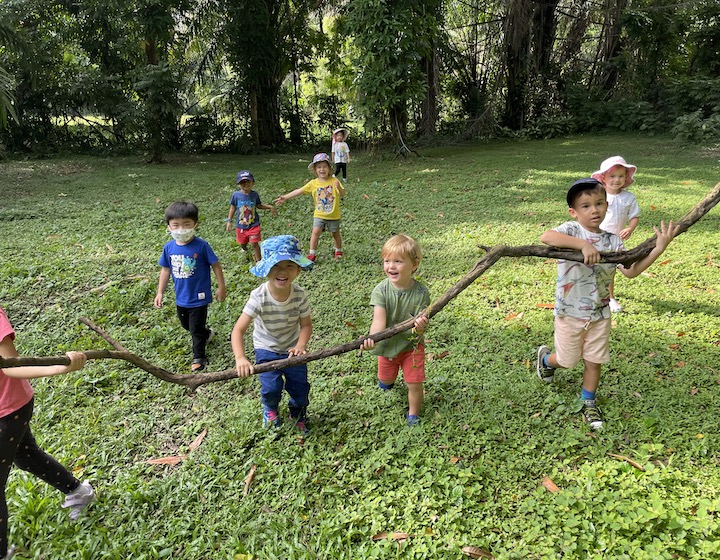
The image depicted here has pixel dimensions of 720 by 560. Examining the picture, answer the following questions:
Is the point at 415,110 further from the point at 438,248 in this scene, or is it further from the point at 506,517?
the point at 506,517

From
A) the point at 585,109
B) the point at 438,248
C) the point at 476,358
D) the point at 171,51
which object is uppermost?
the point at 171,51

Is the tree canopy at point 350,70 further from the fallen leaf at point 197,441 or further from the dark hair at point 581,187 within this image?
the fallen leaf at point 197,441

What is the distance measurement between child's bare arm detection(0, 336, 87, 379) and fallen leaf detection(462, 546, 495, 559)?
6.54 feet

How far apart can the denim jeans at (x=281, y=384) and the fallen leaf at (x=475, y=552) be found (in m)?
1.37

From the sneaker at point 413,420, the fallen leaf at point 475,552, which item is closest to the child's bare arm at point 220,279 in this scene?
the sneaker at point 413,420

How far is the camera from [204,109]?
57.2ft

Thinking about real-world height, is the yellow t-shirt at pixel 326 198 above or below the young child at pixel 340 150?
below

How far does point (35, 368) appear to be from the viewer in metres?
2.21

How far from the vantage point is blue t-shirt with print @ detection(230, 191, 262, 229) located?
19.7 feet

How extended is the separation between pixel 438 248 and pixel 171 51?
13.6 meters

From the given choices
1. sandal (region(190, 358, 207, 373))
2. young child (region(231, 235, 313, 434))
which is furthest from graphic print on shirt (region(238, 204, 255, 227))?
young child (region(231, 235, 313, 434))

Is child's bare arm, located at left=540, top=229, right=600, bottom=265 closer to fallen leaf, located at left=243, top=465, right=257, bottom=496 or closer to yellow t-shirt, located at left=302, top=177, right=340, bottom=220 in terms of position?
fallen leaf, located at left=243, top=465, right=257, bottom=496

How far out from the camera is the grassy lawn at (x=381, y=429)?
254cm

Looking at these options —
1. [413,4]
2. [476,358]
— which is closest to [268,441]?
[476,358]
